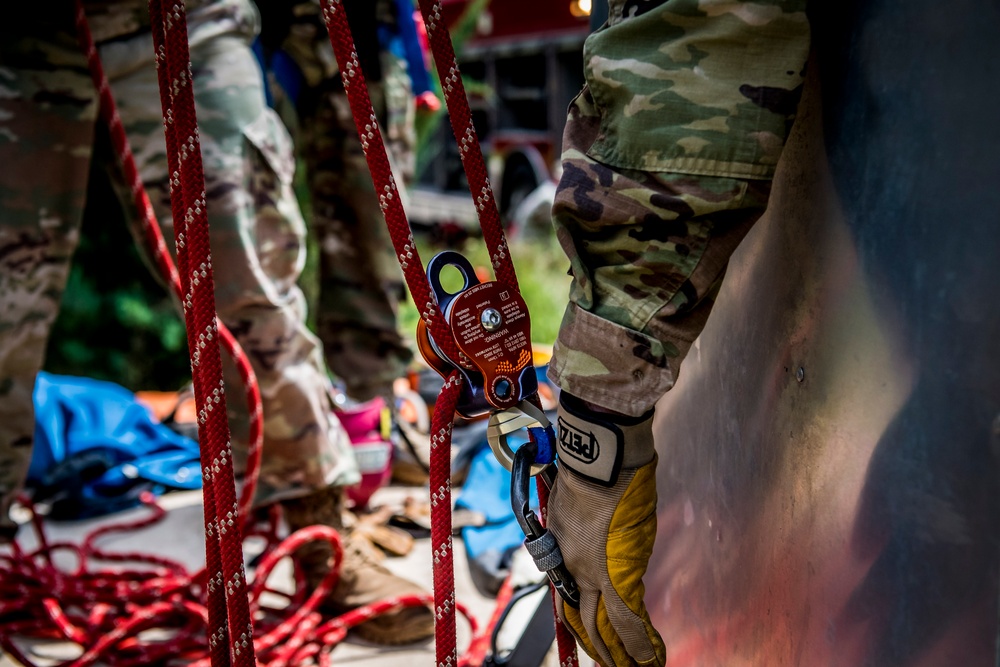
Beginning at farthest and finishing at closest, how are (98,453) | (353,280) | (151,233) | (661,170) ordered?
1. (353,280)
2. (98,453)
3. (151,233)
4. (661,170)

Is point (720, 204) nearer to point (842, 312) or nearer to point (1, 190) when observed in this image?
point (842, 312)

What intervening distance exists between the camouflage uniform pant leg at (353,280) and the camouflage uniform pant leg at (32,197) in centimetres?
106

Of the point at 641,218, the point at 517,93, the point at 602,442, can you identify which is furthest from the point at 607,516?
the point at 517,93

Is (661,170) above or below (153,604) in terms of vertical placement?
above

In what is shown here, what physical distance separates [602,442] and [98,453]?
78.2 inches

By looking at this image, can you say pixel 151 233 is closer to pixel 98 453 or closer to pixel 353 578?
pixel 353 578

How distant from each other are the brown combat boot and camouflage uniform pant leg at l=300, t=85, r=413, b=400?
853mm

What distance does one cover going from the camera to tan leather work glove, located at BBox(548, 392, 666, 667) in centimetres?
82

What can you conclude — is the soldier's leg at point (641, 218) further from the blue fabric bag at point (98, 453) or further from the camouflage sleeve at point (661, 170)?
the blue fabric bag at point (98, 453)

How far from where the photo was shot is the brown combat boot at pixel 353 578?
5.61ft

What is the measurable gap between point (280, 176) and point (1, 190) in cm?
47

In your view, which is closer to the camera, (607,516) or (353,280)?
(607,516)

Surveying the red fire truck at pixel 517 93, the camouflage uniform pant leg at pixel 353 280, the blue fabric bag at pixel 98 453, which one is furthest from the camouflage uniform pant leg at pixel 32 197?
the red fire truck at pixel 517 93

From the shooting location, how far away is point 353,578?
1.79m
